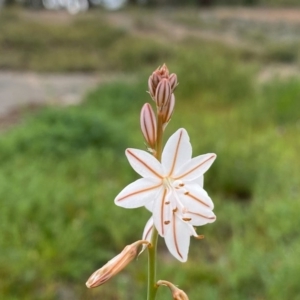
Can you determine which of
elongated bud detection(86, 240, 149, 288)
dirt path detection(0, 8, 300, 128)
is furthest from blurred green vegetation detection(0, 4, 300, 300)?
dirt path detection(0, 8, 300, 128)

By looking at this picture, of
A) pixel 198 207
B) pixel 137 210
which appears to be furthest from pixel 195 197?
pixel 137 210

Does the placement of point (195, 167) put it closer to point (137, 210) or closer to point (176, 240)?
point (176, 240)

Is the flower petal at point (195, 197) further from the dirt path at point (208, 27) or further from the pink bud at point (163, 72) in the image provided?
the dirt path at point (208, 27)

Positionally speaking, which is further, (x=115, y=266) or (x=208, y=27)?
(x=208, y=27)

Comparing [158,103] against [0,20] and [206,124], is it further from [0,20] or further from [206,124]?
[0,20]

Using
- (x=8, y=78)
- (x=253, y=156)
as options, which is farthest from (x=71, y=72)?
(x=253, y=156)
